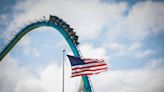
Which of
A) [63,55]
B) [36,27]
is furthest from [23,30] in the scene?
[63,55]

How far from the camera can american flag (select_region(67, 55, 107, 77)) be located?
2603 cm

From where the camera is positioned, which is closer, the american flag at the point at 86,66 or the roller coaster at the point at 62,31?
the american flag at the point at 86,66

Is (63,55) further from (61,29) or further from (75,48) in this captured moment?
(61,29)

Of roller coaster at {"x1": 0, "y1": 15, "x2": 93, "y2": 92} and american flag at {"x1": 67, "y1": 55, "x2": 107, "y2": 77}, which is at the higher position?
roller coaster at {"x1": 0, "y1": 15, "x2": 93, "y2": 92}

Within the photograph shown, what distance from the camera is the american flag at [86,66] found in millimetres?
26031

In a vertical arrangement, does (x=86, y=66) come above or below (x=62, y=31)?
below

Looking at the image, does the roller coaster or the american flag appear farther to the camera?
the roller coaster

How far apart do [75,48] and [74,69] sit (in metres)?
8.78

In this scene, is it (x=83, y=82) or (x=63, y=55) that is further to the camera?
(x=83, y=82)

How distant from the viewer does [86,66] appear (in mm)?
26609

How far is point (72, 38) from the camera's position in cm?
3584

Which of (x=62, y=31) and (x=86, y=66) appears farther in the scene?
(x=62, y=31)

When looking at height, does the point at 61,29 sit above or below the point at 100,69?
above

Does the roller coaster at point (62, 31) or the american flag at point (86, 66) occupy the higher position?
the roller coaster at point (62, 31)
